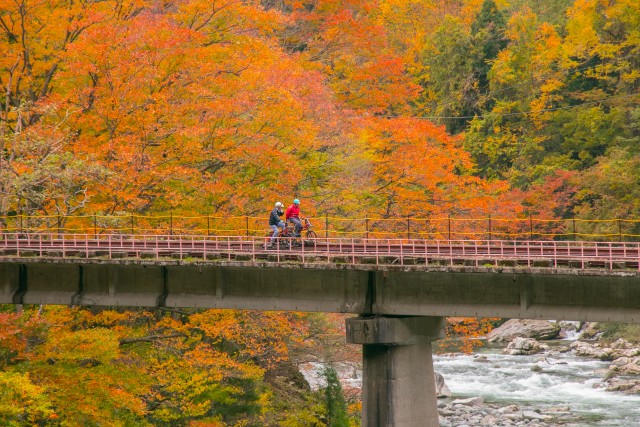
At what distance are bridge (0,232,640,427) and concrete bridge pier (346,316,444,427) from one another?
0.03m

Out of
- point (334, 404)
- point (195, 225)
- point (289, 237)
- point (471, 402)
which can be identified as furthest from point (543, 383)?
point (289, 237)

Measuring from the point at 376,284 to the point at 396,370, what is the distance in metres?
2.62

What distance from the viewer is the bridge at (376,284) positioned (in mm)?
28922

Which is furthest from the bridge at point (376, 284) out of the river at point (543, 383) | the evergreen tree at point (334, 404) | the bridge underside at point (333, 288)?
the river at point (543, 383)

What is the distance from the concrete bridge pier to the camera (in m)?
→ 31.0

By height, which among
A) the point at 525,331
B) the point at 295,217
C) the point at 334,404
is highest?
the point at 295,217

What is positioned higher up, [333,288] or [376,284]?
[376,284]

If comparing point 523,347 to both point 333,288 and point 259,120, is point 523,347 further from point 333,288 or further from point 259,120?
point 333,288

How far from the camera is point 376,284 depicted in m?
31.7

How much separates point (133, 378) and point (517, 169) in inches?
2099

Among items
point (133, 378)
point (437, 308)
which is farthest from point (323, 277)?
point (133, 378)

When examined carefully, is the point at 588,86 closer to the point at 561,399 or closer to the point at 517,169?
the point at 517,169

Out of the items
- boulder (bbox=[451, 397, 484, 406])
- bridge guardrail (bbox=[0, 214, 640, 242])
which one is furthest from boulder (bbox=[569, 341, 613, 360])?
bridge guardrail (bbox=[0, 214, 640, 242])

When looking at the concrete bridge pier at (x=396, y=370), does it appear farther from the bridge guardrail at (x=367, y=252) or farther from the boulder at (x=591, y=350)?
the boulder at (x=591, y=350)
